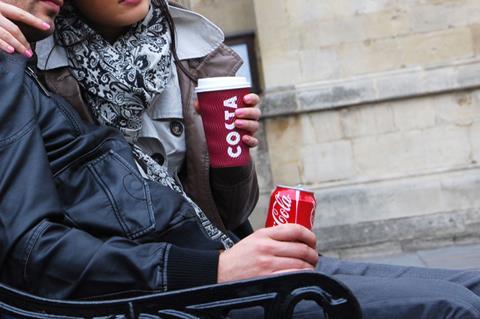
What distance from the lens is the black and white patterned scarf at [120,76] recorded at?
2107mm

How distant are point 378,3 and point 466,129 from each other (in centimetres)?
129

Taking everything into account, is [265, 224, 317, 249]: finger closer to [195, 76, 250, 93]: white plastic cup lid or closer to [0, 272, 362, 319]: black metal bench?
[0, 272, 362, 319]: black metal bench

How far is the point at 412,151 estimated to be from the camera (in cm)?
693

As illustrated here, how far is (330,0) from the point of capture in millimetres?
6953

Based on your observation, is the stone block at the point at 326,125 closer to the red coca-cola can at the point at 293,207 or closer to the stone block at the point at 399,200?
the stone block at the point at 399,200

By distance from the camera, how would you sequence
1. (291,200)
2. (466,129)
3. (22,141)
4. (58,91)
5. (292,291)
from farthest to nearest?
1. (466,129)
2. (58,91)
3. (291,200)
4. (22,141)
5. (292,291)

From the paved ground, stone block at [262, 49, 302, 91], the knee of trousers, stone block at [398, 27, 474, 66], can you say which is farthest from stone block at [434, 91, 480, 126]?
the knee of trousers

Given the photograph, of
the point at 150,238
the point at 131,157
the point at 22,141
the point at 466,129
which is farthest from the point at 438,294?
the point at 466,129

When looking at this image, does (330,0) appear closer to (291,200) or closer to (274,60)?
(274,60)

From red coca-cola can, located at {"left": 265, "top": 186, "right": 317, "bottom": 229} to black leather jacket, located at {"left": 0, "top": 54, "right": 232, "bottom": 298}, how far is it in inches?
7.7

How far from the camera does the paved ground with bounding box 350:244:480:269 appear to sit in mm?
5874

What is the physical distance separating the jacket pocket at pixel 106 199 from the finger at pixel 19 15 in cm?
35

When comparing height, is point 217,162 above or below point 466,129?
above

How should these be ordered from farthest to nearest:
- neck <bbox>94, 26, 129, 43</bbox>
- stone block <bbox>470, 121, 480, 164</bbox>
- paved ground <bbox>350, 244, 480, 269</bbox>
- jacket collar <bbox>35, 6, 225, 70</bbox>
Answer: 1. stone block <bbox>470, 121, 480, 164</bbox>
2. paved ground <bbox>350, 244, 480, 269</bbox>
3. jacket collar <bbox>35, 6, 225, 70</bbox>
4. neck <bbox>94, 26, 129, 43</bbox>
